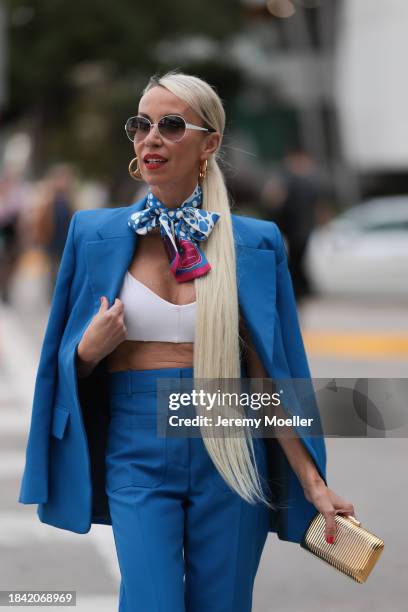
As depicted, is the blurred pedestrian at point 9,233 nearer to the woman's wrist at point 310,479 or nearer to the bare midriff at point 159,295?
the bare midriff at point 159,295

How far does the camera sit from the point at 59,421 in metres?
3.51

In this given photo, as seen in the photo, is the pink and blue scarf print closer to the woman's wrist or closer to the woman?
the woman

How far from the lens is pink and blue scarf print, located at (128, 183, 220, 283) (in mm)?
3473

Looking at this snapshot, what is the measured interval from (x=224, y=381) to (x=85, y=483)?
0.46 m

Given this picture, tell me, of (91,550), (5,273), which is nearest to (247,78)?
(5,273)

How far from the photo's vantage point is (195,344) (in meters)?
3.42

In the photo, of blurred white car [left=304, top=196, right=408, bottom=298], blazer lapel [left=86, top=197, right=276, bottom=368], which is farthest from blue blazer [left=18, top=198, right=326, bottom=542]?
blurred white car [left=304, top=196, right=408, bottom=298]

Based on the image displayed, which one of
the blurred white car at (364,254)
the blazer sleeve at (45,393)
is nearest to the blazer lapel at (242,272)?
the blazer sleeve at (45,393)

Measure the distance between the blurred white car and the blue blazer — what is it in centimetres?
1641

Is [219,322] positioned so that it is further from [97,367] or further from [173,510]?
[173,510]

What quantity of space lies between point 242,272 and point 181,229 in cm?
20

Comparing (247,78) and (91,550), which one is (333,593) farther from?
(247,78)

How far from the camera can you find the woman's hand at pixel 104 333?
336 cm

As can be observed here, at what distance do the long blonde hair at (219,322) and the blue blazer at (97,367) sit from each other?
52 mm
